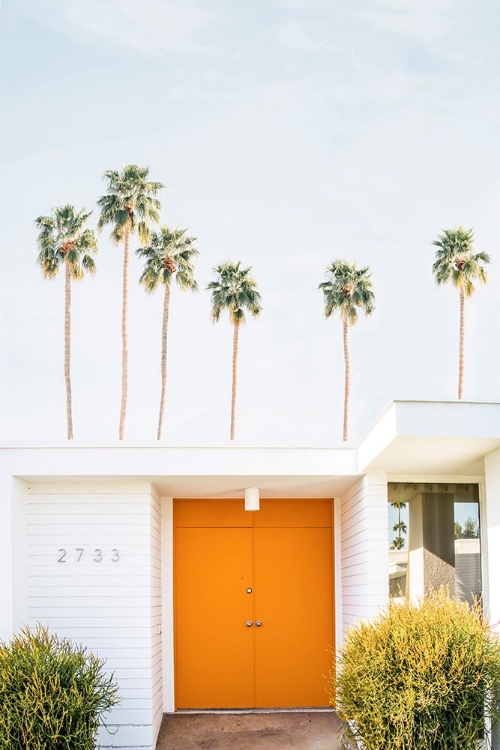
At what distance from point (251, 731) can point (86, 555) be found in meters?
2.47

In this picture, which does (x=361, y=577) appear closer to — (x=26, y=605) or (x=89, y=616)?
(x=89, y=616)

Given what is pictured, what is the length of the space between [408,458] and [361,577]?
1697 mm

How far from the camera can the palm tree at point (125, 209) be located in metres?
21.3

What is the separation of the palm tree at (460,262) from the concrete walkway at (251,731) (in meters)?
14.7

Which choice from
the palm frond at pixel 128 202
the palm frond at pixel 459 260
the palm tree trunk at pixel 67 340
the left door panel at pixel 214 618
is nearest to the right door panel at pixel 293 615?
the left door panel at pixel 214 618

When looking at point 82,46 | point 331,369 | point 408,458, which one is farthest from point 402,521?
point 331,369

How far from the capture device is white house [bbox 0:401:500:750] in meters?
8.20

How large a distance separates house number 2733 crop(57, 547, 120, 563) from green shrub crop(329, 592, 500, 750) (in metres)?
2.79

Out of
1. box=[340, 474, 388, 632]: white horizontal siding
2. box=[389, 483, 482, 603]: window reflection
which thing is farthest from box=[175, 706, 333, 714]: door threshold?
box=[389, 483, 482, 603]: window reflection

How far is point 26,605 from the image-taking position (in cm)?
844

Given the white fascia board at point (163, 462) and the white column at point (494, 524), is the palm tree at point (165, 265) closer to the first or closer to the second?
the white fascia board at point (163, 462)

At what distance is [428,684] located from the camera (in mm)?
6461

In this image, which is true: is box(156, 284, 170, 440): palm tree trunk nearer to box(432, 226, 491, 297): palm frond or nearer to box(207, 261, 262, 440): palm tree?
box(207, 261, 262, 440): palm tree

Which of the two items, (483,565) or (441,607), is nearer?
(441,607)
